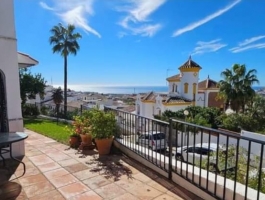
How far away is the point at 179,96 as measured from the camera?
94.1ft

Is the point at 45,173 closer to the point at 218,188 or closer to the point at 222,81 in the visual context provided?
the point at 218,188

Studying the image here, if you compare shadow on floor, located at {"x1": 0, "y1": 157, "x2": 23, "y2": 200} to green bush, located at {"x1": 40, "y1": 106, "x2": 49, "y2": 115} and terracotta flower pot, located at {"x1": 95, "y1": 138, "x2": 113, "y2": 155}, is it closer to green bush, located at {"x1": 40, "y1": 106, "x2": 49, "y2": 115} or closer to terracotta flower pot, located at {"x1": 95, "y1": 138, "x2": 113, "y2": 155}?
terracotta flower pot, located at {"x1": 95, "y1": 138, "x2": 113, "y2": 155}

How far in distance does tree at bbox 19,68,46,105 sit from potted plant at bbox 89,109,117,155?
41.3 ft

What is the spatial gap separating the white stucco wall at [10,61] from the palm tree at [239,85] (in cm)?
1948

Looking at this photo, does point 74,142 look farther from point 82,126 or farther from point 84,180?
point 84,180

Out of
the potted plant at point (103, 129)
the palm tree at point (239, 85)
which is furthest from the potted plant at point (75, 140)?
the palm tree at point (239, 85)

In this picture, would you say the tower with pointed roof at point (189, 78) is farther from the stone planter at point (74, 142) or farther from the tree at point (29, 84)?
the stone planter at point (74, 142)

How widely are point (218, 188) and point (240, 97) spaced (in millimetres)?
19391

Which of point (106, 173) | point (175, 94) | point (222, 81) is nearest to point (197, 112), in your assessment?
point (222, 81)

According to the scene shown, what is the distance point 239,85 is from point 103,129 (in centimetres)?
1905

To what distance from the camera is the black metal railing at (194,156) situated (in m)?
2.13

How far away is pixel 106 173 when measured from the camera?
10.9ft

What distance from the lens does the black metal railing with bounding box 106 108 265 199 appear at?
2.13 m

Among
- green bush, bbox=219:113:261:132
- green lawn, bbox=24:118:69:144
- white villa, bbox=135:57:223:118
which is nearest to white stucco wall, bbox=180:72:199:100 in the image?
white villa, bbox=135:57:223:118
